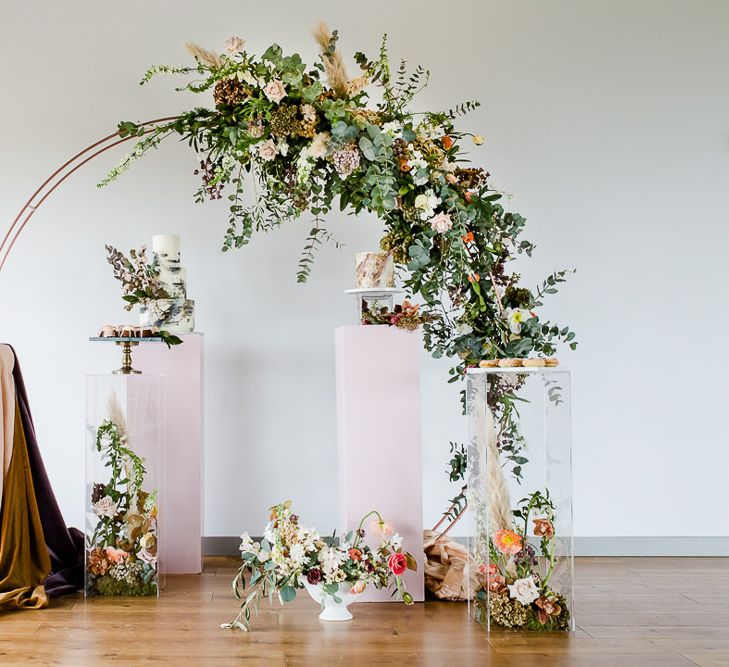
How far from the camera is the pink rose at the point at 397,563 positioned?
3256 mm

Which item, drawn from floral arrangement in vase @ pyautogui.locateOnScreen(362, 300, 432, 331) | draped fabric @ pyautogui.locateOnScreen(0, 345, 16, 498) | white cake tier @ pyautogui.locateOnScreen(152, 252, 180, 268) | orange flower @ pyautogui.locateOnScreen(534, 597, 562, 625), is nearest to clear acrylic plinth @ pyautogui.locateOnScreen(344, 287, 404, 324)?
floral arrangement in vase @ pyautogui.locateOnScreen(362, 300, 432, 331)

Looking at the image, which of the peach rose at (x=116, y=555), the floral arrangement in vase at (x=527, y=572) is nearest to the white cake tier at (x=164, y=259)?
the peach rose at (x=116, y=555)

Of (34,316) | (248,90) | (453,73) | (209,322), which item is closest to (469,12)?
(453,73)

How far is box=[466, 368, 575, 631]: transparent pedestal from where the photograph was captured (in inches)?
121

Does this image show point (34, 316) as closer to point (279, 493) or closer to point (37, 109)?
point (37, 109)

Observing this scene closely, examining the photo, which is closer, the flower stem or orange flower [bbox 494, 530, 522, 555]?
orange flower [bbox 494, 530, 522, 555]

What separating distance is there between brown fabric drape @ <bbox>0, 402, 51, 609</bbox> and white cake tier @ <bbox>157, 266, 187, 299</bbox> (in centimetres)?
86

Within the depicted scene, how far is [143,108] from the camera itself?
181 inches

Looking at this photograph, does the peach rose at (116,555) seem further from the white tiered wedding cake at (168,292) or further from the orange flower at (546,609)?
the orange flower at (546,609)

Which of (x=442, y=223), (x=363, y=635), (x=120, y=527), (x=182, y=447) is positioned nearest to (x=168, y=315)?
(x=182, y=447)

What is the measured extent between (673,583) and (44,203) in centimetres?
367

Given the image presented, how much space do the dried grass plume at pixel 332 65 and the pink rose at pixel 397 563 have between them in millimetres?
1823

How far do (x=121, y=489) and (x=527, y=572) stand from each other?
1735mm

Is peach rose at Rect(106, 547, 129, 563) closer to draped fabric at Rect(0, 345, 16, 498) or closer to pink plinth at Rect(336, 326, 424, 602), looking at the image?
draped fabric at Rect(0, 345, 16, 498)
